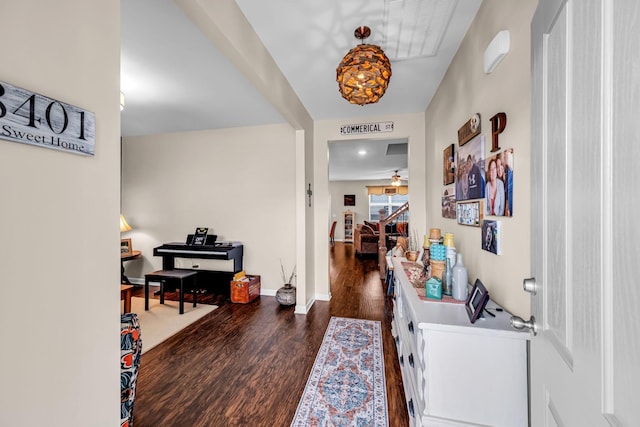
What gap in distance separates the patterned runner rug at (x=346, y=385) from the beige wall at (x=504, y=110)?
3.44 ft

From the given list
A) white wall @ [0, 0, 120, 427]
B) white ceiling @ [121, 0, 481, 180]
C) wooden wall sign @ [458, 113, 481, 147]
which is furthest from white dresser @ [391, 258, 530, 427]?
white ceiling @ [121, 0, 481, 180]

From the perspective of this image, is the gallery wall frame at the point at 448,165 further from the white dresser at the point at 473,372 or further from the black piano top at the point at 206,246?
the black piano top at the point at 206,246

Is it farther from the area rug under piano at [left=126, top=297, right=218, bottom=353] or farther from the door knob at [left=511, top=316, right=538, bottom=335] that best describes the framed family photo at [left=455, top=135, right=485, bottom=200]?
the area rug under piano at [left=126, top=297, right=218, bottom=353]

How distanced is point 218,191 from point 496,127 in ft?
12.6

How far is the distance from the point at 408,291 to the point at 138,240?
4765 millimetres

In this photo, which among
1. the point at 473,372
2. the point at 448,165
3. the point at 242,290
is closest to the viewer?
the point at 473,372

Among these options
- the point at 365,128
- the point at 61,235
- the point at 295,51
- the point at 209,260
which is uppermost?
the point at 295,51

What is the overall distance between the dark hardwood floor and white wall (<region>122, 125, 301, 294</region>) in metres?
1.07

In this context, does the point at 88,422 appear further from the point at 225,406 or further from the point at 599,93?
the point at 599,93

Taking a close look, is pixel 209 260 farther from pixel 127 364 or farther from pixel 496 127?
pixel 496 127

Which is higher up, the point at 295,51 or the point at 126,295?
the point at 295,51

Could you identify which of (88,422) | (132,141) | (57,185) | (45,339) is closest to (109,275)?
(45,339)

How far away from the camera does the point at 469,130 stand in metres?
1.75

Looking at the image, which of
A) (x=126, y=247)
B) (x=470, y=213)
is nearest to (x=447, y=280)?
(x=470, y=213)
